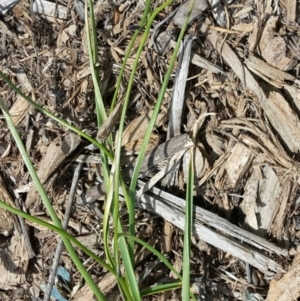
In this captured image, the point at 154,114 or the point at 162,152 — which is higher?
the point at 154,114

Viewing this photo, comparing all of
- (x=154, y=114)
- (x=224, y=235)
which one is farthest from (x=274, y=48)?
(x=224, y=235)

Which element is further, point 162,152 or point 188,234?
point 162,152

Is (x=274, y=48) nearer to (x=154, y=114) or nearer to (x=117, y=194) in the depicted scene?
(x=154, y=114)

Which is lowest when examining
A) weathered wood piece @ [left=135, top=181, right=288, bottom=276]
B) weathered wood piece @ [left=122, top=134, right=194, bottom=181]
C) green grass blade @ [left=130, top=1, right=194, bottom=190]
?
weathered wood piece @ [left=135, top=181, right=288, bottom=276]

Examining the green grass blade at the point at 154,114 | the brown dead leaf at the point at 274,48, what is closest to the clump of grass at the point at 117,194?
the green grass blade at the point at 154,114

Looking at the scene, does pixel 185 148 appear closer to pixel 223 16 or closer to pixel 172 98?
pixel 172 98

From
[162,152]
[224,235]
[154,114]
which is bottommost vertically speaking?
[224,235]

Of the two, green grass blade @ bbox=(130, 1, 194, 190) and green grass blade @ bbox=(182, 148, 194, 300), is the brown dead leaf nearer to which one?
green grass blade @ bbox=(130, 1, 194, 190)

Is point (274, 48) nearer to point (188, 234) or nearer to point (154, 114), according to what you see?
point (154, 114)

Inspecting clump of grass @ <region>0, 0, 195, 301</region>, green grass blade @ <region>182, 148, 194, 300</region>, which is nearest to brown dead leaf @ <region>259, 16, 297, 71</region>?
clump of grass @ <region>0, 0, 195, 301</region>

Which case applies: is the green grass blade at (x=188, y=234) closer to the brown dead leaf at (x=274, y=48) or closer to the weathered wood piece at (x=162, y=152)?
the weathered wood piece at (x=162, y=152)

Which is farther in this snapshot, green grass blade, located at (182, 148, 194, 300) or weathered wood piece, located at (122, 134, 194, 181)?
weathered wood piece, located at (122, 134, 194, 181)

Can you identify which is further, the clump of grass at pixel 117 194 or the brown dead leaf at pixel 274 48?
the brown dead leaf at pixel 274 48

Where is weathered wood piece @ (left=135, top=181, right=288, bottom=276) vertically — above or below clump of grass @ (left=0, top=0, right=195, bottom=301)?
below
